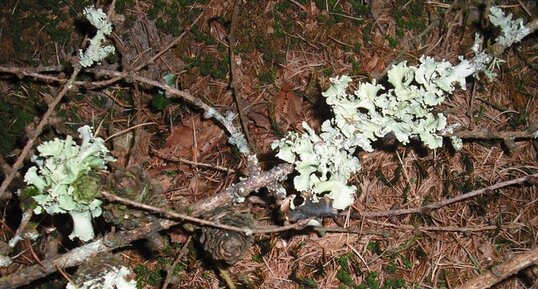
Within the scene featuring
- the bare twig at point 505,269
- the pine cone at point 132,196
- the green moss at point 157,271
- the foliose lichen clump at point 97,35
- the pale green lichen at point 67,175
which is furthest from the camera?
the green moss at point 157,271

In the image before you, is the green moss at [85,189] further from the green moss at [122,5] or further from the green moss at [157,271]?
the green moss at [122,5]

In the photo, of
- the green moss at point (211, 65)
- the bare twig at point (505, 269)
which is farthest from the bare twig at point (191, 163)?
the bare twig at point (505, 269)

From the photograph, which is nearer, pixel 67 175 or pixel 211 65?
pixel 67 175

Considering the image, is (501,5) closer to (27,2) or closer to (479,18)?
(479,18)

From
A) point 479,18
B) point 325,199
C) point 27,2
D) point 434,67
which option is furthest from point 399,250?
point 27,2

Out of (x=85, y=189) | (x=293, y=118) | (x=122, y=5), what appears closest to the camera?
(x=85, y=189)

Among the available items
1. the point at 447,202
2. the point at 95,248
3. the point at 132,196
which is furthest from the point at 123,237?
the point at 447,202

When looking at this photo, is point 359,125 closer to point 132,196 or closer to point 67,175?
point 132,196
